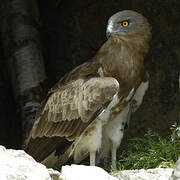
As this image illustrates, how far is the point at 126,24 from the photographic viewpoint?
6.54 metres

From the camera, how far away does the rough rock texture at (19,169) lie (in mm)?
3846

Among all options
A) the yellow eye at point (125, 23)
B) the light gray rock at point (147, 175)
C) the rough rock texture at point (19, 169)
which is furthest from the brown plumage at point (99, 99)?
the rough rock texture at point (19, 169)

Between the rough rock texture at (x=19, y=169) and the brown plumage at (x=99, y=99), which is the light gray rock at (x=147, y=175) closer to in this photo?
the rough rock texture at (x=19, y=169)

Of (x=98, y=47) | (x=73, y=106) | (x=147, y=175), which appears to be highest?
(x=98, y=47)

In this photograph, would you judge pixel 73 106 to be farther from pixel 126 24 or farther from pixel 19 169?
pixel 19 169

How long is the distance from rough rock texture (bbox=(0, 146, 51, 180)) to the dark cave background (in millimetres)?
3836

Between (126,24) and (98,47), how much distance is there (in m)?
1.72

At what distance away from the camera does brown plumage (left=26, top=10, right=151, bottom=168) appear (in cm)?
601

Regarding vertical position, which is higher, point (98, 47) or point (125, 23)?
point (125, 23)

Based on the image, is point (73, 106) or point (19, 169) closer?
point (19, 169)

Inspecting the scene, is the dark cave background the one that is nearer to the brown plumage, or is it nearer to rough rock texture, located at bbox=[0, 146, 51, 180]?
the brown plumage

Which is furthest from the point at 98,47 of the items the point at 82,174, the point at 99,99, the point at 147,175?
the point at 82,174

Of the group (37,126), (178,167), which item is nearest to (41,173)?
(178,167)

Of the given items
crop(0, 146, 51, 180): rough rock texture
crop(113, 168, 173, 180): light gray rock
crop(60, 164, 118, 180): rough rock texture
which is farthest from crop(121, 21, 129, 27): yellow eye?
crop(0, 146, 51, 180): rough rock texture
